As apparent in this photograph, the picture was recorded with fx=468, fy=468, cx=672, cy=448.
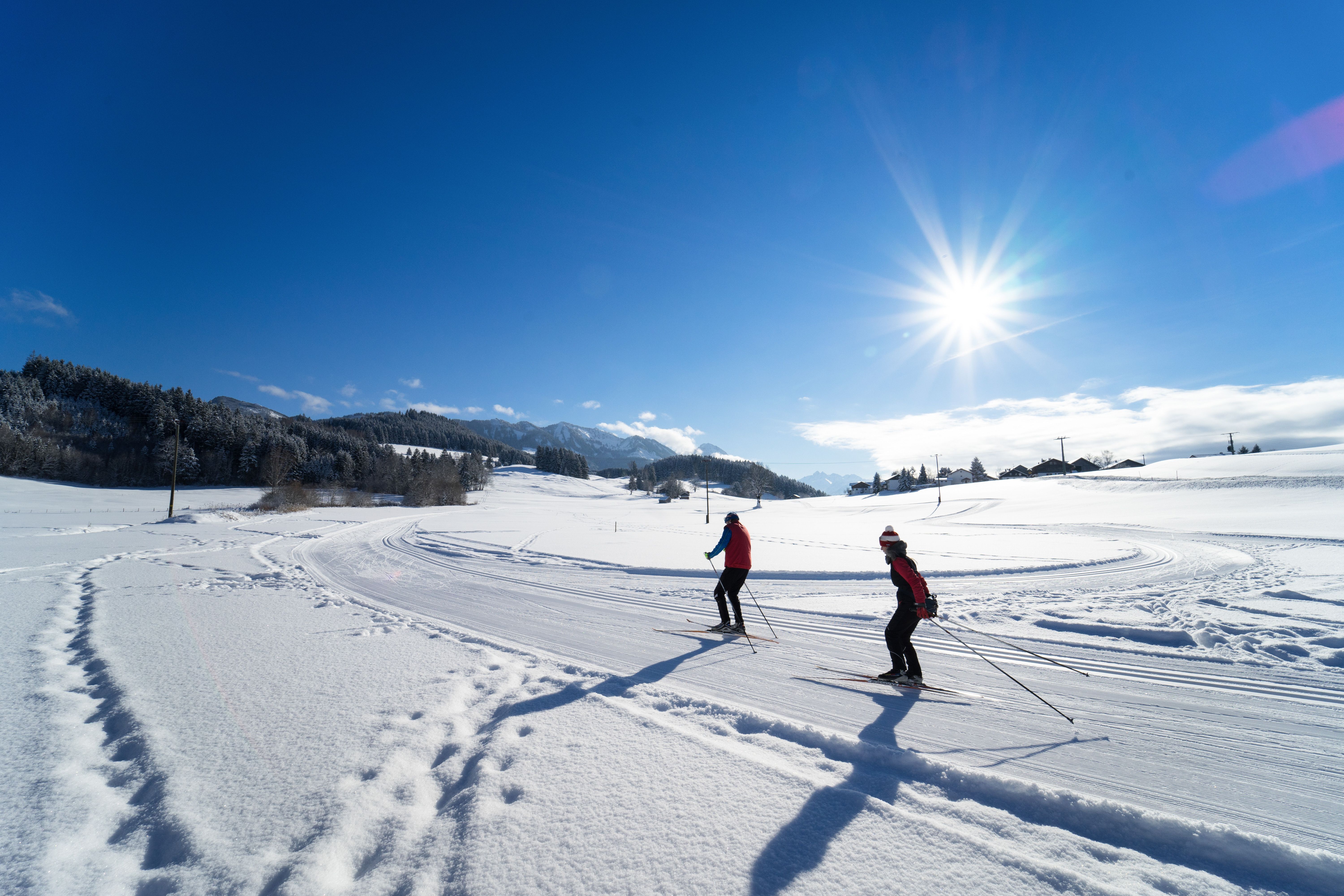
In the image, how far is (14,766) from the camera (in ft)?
10.6

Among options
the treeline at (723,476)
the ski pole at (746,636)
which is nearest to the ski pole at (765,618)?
the ski pole at (746,636)

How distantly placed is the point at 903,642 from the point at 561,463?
12341cm

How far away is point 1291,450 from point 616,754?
272ft

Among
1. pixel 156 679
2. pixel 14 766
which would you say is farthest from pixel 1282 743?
pixel 156 679

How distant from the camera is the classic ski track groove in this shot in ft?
15.7

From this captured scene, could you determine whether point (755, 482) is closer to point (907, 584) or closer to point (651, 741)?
point (907, 584)

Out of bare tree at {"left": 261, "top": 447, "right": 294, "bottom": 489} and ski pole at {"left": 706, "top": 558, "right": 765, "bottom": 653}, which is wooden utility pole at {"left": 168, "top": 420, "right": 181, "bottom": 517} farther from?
ski pole at {"left": 706, "top": 558, "right": 765, "bottom": 653}

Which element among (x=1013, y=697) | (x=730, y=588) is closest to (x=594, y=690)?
(x=730, y=588)

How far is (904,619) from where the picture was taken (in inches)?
207

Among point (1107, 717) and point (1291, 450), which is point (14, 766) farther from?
point (1291, 450)

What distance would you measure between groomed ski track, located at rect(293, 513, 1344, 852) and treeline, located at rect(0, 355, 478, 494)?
55091 millimetres

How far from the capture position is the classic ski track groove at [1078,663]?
15.7 ft

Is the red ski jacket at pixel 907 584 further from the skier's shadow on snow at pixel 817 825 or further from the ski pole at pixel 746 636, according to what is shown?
the ski pole at pixel 746 636

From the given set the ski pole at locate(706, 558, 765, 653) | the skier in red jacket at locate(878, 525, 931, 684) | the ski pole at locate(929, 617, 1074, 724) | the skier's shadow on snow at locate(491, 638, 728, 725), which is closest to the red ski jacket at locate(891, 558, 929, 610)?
the skier in red jacket at locate(878, 525, 931, 684)
